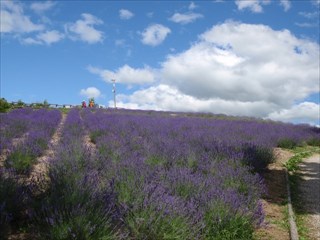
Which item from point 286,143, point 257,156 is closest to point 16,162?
point 257,156

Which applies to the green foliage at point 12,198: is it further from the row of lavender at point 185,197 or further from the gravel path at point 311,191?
the gravel path at point 311,191

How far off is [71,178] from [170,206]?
161 cm

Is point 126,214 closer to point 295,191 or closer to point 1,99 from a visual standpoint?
point 295,191

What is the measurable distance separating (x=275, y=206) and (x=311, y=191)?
208cm

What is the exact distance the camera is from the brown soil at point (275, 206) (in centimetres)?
602

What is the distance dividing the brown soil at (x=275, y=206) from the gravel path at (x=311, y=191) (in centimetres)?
40

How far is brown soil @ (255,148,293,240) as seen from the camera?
602 centimetres

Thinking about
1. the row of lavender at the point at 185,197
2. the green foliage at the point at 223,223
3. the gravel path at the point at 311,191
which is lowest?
the gravel path at the point at 311,191

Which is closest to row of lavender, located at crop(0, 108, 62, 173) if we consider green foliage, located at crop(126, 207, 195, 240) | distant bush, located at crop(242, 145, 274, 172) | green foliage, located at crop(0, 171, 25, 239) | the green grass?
green foliage, located at crop(0, 171, 25, 239)

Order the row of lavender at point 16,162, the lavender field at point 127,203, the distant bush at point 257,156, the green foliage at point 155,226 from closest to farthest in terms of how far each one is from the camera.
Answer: the lavender field at point 127,203
the green foliage at point 155,226
the row of lavender at point 16,162
the distant bush at point 257,156

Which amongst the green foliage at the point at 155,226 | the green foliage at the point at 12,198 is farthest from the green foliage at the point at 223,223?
the green foliage at the point at 12,198

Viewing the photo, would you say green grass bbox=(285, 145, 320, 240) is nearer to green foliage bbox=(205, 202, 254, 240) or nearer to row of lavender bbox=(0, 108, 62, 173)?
green foliage bbox=(205, 202, 254, 240)

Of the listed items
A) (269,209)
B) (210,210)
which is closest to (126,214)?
(210,210)

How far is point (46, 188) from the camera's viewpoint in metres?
5.29
